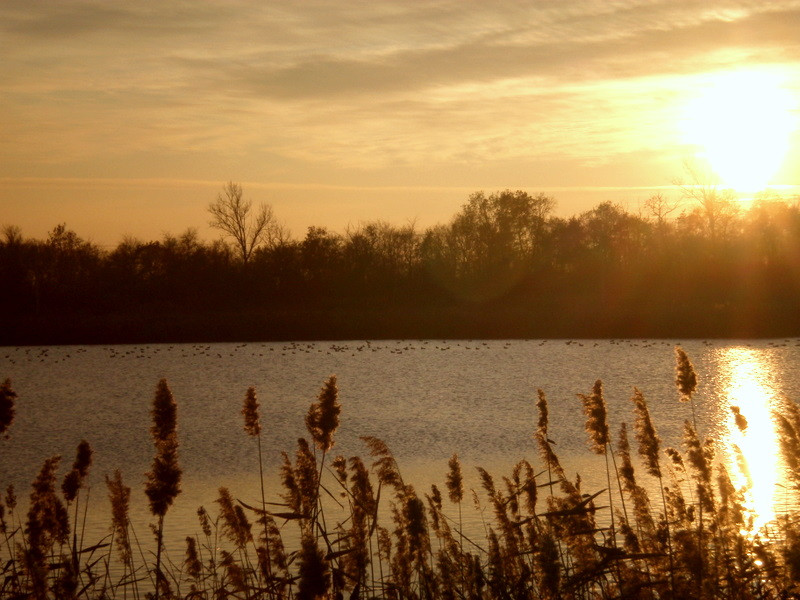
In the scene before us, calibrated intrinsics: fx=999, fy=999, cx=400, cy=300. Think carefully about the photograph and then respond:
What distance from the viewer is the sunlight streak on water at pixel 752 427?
331 inches

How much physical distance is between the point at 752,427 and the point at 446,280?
4575 cm

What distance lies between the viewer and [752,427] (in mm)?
16172

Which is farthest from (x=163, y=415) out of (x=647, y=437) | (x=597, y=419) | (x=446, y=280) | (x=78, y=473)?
(x=446, y=280)

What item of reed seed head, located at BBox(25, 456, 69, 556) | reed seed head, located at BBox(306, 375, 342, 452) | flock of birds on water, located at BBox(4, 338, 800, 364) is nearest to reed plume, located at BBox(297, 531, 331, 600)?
reed seed head, located at BBox(306, 375, 342, 452)

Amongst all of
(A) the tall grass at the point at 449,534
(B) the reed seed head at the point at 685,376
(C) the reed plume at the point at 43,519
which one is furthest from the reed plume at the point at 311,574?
(B) the reed seed head at the point at 685,376

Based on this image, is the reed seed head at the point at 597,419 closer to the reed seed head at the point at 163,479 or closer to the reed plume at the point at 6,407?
the reed seed head at the point at 163,479

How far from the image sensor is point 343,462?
17.9 ft

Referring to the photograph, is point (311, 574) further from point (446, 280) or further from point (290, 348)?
point (446, 280)

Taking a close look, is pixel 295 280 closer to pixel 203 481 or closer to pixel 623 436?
pixel 203 481

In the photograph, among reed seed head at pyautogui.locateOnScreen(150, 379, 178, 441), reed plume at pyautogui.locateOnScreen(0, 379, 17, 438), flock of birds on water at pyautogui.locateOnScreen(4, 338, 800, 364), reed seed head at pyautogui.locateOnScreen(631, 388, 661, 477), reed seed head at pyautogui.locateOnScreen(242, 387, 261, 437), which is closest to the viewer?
reed seed head at pyautogui.locateOnScreen(150, 379, 178, 441)

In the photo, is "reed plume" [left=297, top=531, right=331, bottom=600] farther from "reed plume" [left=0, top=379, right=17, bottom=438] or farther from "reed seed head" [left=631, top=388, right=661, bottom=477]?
"reed seed head" [left=631, top=388, right=661, bottom=477]

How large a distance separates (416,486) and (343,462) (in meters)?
5.51

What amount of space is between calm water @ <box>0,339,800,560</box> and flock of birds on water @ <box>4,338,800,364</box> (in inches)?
7.0

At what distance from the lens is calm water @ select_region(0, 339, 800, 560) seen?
12.5 metres
